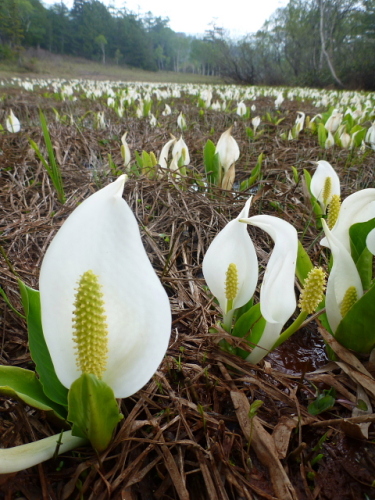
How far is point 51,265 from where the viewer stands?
1.78 ft

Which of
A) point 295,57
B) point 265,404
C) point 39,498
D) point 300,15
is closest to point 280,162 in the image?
point 265,404

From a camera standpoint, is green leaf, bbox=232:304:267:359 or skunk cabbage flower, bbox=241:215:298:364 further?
green leaf, bbox=232:304:267:359

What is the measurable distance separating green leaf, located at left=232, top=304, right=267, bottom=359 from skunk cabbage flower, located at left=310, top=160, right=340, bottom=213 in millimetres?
698

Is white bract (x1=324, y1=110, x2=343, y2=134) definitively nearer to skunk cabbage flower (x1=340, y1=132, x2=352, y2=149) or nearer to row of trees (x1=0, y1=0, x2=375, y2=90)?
skunk cabbage flower (x1=340, y1=132, x2=352, y2=149)

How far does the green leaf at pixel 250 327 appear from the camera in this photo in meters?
0.77

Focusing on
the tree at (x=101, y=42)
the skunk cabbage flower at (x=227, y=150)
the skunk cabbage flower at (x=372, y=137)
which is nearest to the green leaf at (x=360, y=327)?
the skunk cabbage flower at (x=227, y=150)

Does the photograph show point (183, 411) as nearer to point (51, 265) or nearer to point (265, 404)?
point (265, 404)

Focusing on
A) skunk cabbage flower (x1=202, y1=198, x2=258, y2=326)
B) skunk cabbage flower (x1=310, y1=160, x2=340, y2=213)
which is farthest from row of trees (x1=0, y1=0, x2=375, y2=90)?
skunk cabbage flower (x1=202, y1=198, x2=258, y2=326)

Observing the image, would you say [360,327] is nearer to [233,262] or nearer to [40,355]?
[233,262]

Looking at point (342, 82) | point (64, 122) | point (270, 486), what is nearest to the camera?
point (270, 486)

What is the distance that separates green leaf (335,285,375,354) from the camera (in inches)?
29.0

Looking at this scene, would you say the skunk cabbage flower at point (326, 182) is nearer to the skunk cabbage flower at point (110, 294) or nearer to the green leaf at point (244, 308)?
the green leaf at point (244, 308)

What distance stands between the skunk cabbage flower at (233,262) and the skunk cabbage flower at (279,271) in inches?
2.2

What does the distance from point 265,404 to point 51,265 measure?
0.56 metres
